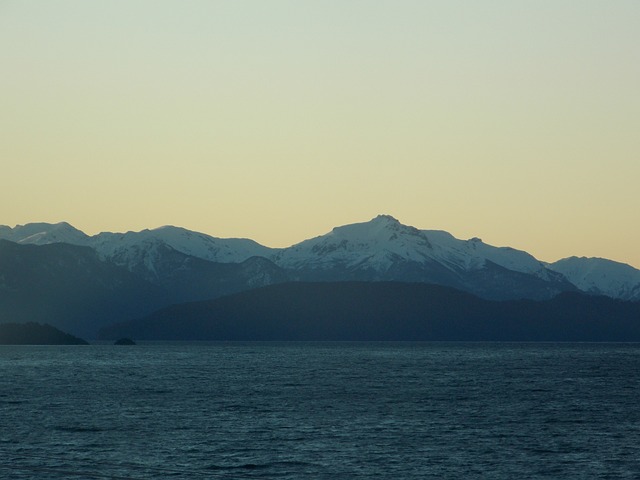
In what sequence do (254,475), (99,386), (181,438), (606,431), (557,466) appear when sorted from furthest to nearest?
(99,386), (606,431), (181,438), (557,466), (254,475)

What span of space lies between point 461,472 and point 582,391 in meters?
91.9

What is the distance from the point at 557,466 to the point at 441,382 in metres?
105

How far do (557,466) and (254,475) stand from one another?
78.3ft

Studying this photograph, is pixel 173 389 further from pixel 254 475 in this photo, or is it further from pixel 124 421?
pixel 254 475

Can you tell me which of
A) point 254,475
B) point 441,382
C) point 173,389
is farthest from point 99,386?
point 254,475

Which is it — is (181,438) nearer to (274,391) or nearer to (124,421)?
(124,421)

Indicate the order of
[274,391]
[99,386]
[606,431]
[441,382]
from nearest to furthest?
1. [606,431]
2. [274,391]
3. [99,386]
4. [441,382]

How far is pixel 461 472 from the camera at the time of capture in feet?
288

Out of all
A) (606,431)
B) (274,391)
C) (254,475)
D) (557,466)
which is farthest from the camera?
(274,391)

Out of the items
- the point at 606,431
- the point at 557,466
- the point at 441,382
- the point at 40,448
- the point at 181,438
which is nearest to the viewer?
the point at 557,466

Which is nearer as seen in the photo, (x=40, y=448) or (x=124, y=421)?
(x=40, y=448)

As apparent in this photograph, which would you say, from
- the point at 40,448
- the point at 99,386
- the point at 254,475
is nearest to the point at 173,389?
the point at 99,386

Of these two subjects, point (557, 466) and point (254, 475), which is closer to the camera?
point (254, 475)

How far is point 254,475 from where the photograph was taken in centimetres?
8519
